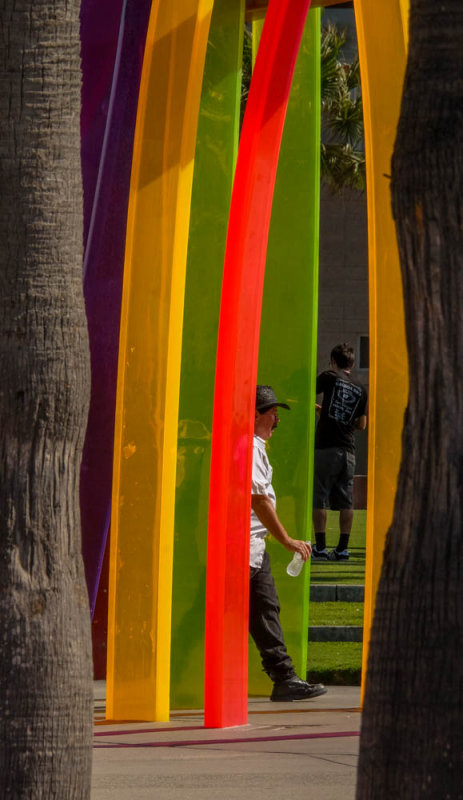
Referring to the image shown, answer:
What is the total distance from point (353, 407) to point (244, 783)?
7.96m

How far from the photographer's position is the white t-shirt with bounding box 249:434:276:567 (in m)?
8.61

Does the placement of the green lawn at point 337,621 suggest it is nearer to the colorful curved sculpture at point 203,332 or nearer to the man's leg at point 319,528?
the man's leg at point 319,528

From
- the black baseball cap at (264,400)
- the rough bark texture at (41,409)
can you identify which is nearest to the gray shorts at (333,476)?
the black baseball cap at (264,400)

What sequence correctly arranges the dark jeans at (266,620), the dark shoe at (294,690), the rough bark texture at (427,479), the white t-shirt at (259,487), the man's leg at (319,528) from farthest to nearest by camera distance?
the man's leg at (319,528)
the dark shoe at (294,690)
the dark jeans at (266,620)
the white t-shirt at (259,487)
the rough bark texture at (427,479)

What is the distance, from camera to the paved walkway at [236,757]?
20.4 ft

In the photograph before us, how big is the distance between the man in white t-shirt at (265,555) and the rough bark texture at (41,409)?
4354 millimetres

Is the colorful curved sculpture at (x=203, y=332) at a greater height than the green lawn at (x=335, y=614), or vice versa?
the colorful curved sculpture at (x=203, y=332)

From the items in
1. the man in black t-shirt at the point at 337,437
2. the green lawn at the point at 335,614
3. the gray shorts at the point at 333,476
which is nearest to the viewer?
the green lawn at the point at 335,614

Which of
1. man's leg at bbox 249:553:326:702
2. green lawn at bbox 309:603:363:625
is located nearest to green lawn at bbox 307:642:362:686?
green lawn at bbox 309:603:363:625

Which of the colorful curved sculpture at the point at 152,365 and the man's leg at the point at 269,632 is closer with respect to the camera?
the colorful curved sculpture at the point at 152,365

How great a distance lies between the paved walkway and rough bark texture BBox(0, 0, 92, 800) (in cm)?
207

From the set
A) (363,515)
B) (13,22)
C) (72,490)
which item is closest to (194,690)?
(72,490)

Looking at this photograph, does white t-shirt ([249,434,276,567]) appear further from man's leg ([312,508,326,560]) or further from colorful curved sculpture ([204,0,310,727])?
man's leg ([312,508,326,560])

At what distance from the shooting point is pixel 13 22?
437 cm
